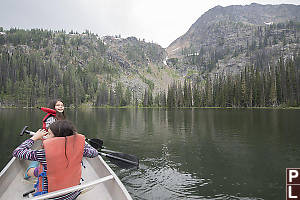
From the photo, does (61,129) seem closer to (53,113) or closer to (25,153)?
(25,153)

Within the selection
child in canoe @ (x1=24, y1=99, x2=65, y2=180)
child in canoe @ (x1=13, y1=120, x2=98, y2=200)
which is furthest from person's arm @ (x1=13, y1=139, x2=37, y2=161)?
child in canoe @ (x1=24, y1=99, x2=65, y2=180)

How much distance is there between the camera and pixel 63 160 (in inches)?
151

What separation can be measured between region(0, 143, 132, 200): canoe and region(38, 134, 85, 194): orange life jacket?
0.74 feet

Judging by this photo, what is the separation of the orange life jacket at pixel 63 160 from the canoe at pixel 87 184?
0.74ft

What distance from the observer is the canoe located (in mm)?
4863

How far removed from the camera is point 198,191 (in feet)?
26.9

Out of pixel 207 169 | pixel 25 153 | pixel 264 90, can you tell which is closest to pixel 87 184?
pixel 25 153

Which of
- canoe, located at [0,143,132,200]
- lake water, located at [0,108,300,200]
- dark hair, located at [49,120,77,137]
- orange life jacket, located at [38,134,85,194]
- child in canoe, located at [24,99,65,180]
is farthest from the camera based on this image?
lake water, located at [0,108,300,200]

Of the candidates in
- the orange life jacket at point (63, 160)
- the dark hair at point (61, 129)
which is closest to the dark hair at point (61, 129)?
the dark hair at point (61, 129)


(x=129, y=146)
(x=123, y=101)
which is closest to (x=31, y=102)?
(x=123, y=101)

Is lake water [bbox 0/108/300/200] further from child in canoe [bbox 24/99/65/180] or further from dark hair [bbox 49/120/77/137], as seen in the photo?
dark hair [bbox 49/120/77/137]

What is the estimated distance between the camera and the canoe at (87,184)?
4863mm

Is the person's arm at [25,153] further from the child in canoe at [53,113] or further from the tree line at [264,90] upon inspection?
the tree line at [264,90]

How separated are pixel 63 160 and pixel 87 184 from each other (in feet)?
3.28
